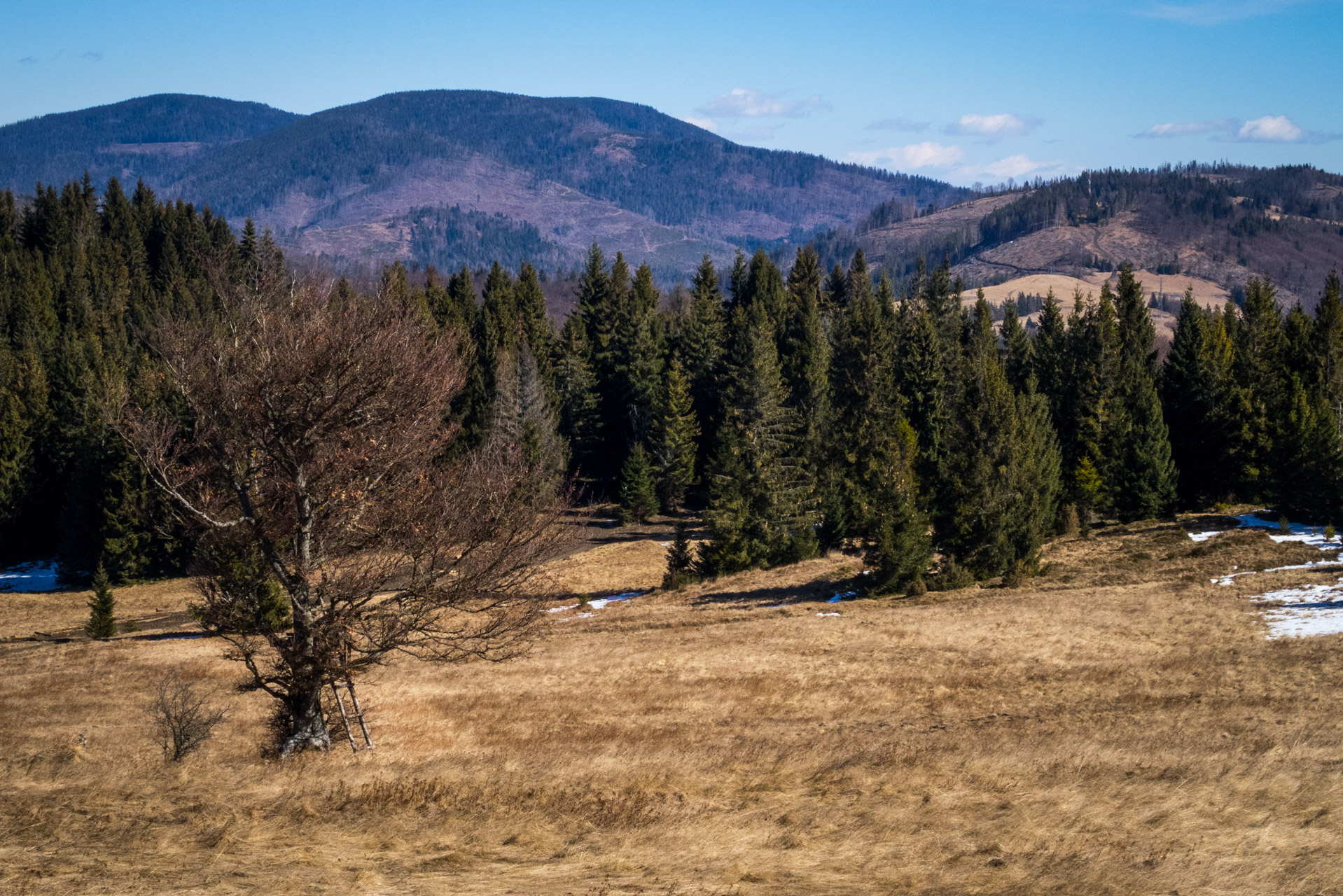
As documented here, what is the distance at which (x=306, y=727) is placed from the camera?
61.4ft

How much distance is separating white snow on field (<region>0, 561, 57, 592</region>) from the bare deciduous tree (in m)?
45.6

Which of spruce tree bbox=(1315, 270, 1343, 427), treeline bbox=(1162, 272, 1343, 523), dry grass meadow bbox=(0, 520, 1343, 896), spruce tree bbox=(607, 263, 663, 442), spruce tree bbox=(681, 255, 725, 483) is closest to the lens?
dry grass meadow bbox=(0, 520, 1343, 896)

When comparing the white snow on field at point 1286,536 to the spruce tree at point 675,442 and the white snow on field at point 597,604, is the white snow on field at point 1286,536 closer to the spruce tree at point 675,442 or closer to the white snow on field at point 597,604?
the white snow on field at point 597,604

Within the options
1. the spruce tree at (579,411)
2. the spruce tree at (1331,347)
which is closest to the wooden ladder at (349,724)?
the spruce tree at (1331,347)

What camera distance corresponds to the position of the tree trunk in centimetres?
1844

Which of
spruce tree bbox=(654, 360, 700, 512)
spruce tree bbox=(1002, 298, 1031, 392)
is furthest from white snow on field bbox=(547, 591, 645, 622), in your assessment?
spruce tree bbox=(1002, 298, 1031, 392)

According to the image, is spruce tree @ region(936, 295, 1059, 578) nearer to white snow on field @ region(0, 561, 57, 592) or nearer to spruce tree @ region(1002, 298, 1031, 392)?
spruce tree @ region(1002, 298, 1031, 392)

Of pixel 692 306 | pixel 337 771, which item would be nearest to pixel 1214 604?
pixel 337 771

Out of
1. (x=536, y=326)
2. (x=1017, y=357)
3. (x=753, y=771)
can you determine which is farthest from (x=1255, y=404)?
(x=536, y=326)

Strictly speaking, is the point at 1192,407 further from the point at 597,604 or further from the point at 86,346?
the point at 86,346

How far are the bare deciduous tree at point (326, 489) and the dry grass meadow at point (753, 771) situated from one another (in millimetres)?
2710

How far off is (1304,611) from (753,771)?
20573 mm

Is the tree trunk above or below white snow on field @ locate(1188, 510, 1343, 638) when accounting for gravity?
above

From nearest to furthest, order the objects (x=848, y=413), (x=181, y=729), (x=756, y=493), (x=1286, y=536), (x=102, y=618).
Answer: (x=181, y=729), (x=102, y=618), (x=1286, y=536), (x=756, y=493), (x=848, y=413)
